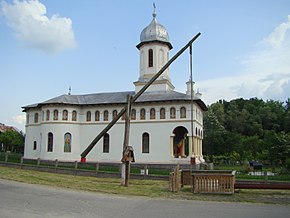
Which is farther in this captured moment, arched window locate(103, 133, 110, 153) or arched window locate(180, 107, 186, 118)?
arched window locate(103, 133, 110, 153)

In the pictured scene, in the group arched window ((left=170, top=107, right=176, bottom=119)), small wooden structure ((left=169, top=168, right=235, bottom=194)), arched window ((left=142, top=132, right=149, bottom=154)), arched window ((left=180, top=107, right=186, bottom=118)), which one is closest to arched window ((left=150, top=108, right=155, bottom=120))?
arched window ((left=142, top=132, right=149, bottom=154))

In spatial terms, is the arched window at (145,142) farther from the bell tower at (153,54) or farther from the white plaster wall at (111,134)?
the bell tower at (153,54)

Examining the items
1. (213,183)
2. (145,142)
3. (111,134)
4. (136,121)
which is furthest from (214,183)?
(111,134)

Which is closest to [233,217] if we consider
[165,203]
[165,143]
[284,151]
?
[165,203]

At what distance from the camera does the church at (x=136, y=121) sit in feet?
104

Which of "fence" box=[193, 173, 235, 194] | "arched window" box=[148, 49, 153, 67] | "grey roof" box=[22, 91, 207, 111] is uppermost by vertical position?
"arched window" box=[148, 49, 153, 67]

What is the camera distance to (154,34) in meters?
36.8

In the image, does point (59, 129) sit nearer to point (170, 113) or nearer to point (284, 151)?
point (170, 113)

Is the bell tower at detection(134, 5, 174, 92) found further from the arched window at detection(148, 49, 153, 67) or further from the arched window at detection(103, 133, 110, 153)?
the arched window at detection(103, 133, 110, 153)

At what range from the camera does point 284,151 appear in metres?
19.7

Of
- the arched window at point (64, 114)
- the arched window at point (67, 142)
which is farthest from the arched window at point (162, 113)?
the arched window at point (64, 114)

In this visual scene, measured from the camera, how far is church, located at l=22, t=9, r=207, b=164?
31.6 metres

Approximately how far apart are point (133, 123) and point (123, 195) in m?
20.1

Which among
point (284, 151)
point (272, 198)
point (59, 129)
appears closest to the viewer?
point (272, 198)
